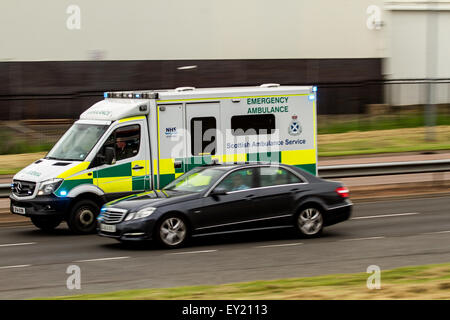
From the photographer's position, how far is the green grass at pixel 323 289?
8500 mm

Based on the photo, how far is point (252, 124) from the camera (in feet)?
55.7

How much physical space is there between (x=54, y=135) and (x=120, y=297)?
19714 mm

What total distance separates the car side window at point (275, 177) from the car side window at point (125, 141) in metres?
2.81

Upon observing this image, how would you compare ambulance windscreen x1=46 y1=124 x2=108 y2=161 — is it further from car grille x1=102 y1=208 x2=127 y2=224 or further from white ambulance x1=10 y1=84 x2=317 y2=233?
car grille x1=102 y1=208 x2=127 y2=224

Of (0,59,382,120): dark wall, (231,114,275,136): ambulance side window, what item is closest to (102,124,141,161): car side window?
(231,114,275,136): ambulance side window

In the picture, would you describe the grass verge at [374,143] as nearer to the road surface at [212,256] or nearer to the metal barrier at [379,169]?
the metal barrier at [379,169]

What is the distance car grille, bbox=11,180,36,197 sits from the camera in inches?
605

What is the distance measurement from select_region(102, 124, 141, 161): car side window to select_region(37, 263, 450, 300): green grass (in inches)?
255

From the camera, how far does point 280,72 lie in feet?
113

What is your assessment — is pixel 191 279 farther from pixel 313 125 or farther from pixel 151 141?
pixel 313 125

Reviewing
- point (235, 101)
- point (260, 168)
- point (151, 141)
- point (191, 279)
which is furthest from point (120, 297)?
point (235, 101)

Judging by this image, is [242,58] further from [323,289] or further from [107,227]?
[323,289]

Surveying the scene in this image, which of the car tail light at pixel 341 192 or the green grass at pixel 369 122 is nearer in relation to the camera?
the car tail light at pixel 341 192

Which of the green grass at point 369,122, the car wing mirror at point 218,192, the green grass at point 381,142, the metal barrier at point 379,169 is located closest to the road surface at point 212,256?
the car wing mirror at point 218,192
